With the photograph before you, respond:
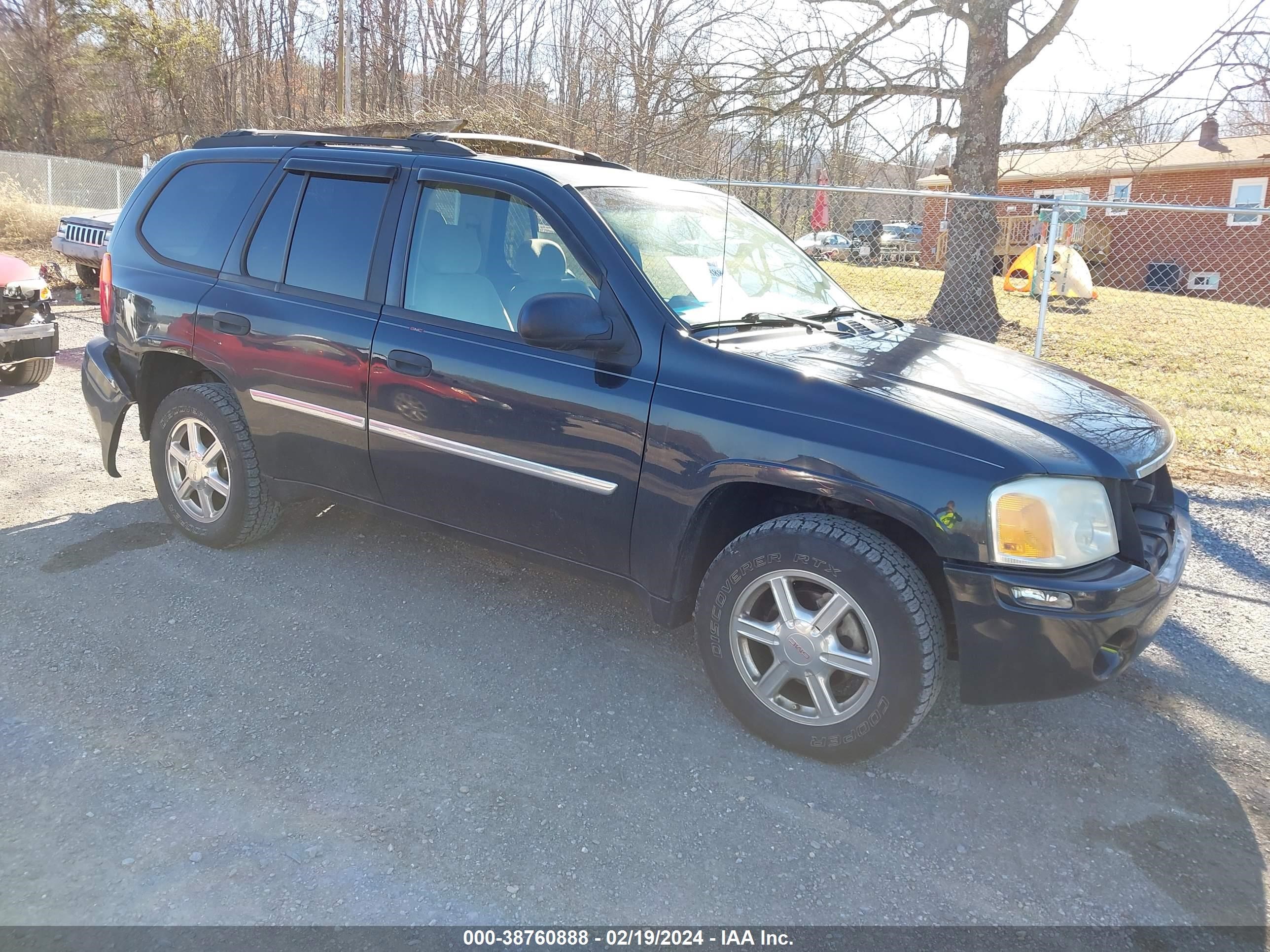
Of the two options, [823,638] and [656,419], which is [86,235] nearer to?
[656,419]

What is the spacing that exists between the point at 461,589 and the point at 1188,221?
1048 inches

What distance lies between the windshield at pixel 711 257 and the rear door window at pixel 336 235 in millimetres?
1008

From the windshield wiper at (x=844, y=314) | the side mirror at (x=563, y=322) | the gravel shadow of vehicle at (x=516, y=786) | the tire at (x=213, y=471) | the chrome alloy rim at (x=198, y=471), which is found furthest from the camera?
the chrome alloy rim at (x=198, y=471)

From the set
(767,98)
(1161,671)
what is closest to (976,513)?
(1161,671)

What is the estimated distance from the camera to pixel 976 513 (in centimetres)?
275

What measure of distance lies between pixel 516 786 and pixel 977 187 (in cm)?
1159

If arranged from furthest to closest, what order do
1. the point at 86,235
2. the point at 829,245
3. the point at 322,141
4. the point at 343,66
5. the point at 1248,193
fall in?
the point at 1248,193, the point at 343,66, the point at 829,245, the point at 86,235, the point at 322,141

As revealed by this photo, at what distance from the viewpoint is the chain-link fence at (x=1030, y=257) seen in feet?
38.7

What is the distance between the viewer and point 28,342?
7355 millimetres

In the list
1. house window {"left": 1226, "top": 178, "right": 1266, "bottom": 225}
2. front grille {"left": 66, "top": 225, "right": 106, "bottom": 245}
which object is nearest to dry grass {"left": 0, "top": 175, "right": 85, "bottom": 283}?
front grille {"left": 66, "top": 225, "right": 106, "bottom": 245}

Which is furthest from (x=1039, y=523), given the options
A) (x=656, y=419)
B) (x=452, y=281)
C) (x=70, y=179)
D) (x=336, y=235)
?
(x=70, y=179)

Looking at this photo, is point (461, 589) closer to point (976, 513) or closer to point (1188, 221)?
point (976, 513)

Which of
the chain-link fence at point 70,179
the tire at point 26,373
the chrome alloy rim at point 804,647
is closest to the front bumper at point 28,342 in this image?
the tire at point 26,373

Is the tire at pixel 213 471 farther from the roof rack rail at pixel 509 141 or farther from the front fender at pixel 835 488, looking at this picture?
the front fender at pixel 835 488
